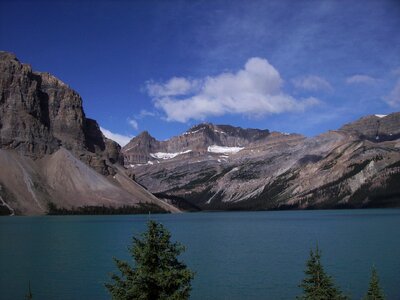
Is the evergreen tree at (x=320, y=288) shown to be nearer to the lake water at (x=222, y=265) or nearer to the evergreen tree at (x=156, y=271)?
the evergreen tree at (x=156, y=271)

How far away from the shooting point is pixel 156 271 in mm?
19047

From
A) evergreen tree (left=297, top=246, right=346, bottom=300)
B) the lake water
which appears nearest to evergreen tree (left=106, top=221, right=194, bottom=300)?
evergreen tree (left=297, top=246, right=346, bottom=300)

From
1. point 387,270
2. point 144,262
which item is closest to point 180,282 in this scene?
point 144,262

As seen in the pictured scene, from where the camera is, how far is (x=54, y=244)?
Result: 319ft

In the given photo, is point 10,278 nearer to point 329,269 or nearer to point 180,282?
point 329,269

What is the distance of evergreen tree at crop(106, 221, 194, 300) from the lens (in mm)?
18858

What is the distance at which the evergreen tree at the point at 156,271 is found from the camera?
18858 mm

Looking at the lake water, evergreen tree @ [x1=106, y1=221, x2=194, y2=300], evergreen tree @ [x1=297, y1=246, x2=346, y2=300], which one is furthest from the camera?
the lake water

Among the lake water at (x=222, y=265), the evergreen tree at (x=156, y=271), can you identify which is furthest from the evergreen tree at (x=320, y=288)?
the lake water at (x=222, y=265)

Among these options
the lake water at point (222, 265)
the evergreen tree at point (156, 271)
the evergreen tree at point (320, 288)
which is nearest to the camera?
the evergreen tree at point (156, 271)

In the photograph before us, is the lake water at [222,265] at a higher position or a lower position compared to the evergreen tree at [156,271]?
lower

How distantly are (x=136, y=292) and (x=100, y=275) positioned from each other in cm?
4352

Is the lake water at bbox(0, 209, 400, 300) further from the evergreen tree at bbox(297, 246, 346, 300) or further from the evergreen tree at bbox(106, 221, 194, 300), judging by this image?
the evergreen tree at bbox(106, 221, 194, 300)

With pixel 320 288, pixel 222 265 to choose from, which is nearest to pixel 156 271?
pixel 320 288
